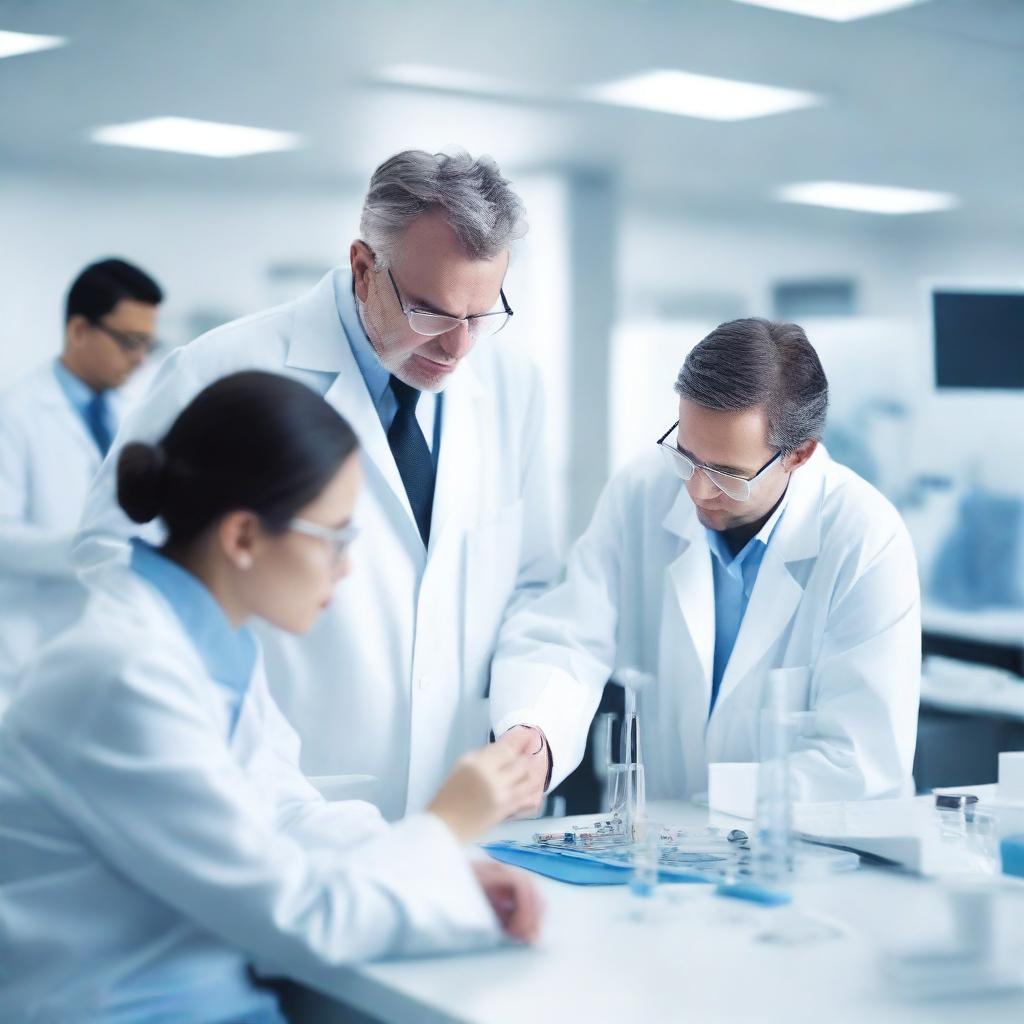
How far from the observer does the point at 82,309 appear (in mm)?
3824

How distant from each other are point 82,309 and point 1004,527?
421 cm

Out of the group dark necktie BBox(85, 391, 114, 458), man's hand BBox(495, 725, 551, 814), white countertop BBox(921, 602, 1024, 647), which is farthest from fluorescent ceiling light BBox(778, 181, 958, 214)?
man's hand BBox(495, 725, 551, 814)

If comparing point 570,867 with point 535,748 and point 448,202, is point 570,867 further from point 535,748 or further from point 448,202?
point 448,202

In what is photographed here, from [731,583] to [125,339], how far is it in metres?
2.25

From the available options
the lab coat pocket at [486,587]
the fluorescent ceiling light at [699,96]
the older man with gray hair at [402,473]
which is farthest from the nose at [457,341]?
the fluorescent ceiling light at [699,96]

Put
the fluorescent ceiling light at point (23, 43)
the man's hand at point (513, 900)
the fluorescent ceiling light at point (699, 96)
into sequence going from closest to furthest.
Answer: the man's hand at point (513, 900) < the fluorescent ceiling light at point (23, 43) < the fluorescent ceiling light at point (699, 96)

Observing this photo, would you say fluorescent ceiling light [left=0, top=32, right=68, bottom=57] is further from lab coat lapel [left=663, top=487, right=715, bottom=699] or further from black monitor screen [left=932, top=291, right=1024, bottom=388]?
lab coat lapel [left=663, top=487, right=715, bottom=699]

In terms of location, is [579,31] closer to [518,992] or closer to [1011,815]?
[1011,815]

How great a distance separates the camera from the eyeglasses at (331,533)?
1412 millimetres

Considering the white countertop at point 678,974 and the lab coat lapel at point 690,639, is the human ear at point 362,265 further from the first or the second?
the white countertop at point 678,974

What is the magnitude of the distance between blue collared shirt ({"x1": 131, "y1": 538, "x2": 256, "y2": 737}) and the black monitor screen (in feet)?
7.20

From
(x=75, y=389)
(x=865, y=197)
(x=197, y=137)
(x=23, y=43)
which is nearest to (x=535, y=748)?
(x=75, y=389)

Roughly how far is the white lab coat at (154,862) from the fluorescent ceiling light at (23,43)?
3.63 meters

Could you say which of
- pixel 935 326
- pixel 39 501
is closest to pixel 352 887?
pixel 935 326
